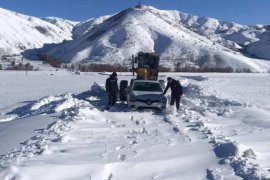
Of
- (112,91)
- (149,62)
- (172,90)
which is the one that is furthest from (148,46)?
(172,90)

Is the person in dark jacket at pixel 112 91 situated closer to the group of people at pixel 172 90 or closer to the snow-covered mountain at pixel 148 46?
the group of people at pixel 172 90

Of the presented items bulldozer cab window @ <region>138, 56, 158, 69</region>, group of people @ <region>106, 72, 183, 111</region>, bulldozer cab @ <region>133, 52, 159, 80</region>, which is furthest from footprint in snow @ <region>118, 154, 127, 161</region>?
bulldozer cab window @ <region>138, 56, 158, 69</region>

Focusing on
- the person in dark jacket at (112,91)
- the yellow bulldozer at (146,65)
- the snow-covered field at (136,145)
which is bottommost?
the snow-covered field at (136,145)

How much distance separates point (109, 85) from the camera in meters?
20.8

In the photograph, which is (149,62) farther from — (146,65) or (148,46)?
(148,46)

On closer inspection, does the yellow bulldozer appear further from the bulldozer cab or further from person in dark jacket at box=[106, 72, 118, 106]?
person in dark jacket at box=[106, 72, 118, 106]

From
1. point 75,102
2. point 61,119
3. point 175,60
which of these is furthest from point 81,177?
point 175,60

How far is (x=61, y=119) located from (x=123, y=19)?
175905mm

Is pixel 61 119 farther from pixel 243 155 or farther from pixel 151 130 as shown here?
pixel 243 155

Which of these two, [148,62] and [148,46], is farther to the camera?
[148,46]

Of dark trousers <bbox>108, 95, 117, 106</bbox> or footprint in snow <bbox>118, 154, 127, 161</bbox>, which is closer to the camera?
footprint in snow <bbox>118, 154, 127, 161</bbox>

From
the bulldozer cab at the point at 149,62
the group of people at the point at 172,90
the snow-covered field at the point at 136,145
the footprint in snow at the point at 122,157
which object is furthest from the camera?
the bulldozer cab at the point at 149,62

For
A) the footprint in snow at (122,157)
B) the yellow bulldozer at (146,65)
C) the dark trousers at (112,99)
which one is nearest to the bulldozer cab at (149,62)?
the yellow bulldozer at (146,65)

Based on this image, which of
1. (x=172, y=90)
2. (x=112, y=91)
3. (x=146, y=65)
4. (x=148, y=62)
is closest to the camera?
(x=172, y=90)
